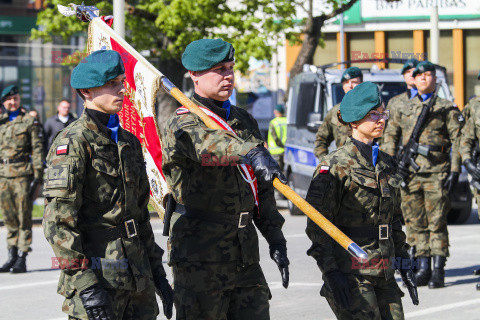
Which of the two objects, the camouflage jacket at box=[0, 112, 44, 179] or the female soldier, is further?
the camouflage jacket at box=[0, 112, 44, 179]

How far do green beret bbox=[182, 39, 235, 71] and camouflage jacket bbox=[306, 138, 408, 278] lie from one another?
880 mm

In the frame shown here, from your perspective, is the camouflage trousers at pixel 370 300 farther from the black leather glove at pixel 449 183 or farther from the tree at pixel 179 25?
the tree at pixel 179 25

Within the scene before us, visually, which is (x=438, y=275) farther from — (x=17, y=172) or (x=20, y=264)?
(x=17, y=172)

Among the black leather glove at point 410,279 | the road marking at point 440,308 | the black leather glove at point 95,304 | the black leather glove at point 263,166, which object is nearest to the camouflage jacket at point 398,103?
the road marking at point 440,308

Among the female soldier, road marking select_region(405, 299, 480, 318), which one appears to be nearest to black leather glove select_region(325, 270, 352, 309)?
the female soldier

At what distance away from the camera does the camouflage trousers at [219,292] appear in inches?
203

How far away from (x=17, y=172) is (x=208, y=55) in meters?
6.76

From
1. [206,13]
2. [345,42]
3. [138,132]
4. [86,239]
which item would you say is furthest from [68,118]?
[345,42]

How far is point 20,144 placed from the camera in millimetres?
11445

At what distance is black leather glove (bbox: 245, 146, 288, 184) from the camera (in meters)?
4.27

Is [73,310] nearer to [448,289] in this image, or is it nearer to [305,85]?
[448,289]

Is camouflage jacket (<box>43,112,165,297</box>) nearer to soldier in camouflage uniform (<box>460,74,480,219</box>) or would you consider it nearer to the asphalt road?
the asphalt road

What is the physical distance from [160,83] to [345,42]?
32.7m

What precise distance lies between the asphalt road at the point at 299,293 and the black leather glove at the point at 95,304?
3.90 meters
